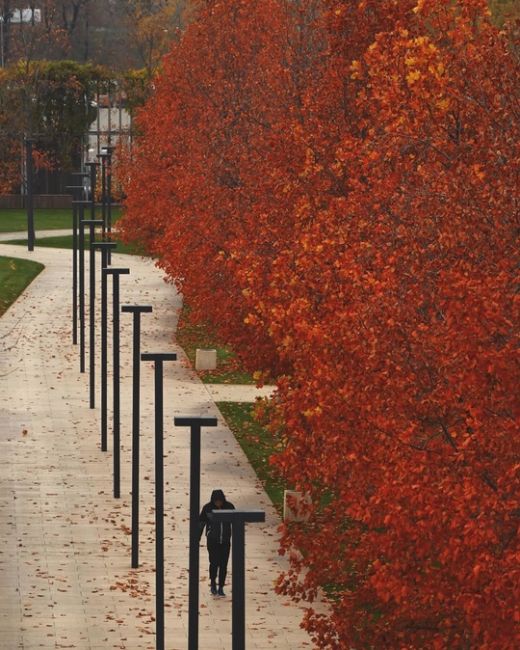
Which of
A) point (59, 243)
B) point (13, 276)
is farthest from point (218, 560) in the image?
point (59, 243)

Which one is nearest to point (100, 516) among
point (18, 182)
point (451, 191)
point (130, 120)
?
point (451, 191)

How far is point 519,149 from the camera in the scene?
61.5 feet

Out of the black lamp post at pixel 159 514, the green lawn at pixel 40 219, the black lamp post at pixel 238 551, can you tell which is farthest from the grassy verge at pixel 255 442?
the green lawn at pixel 40 219

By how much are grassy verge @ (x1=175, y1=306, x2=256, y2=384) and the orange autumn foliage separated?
13.4 metres

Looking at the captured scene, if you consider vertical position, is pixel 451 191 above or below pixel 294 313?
above

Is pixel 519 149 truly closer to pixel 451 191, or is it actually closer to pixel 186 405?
pixel 451 191

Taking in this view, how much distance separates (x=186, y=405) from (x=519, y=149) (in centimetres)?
2287

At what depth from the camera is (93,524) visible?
29219 millimetres

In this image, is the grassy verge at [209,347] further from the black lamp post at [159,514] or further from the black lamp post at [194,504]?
the black lamp post at [194,504]

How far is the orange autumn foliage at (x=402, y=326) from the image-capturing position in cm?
1576

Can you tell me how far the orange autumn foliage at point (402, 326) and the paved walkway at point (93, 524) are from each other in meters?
2.26

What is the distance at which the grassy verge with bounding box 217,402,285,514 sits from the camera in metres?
32.2

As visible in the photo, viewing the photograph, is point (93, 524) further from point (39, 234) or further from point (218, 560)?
point (39, 234)

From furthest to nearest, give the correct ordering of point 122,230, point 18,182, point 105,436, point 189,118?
point 18,182, point 122,230, point 189,118, point 105,436
